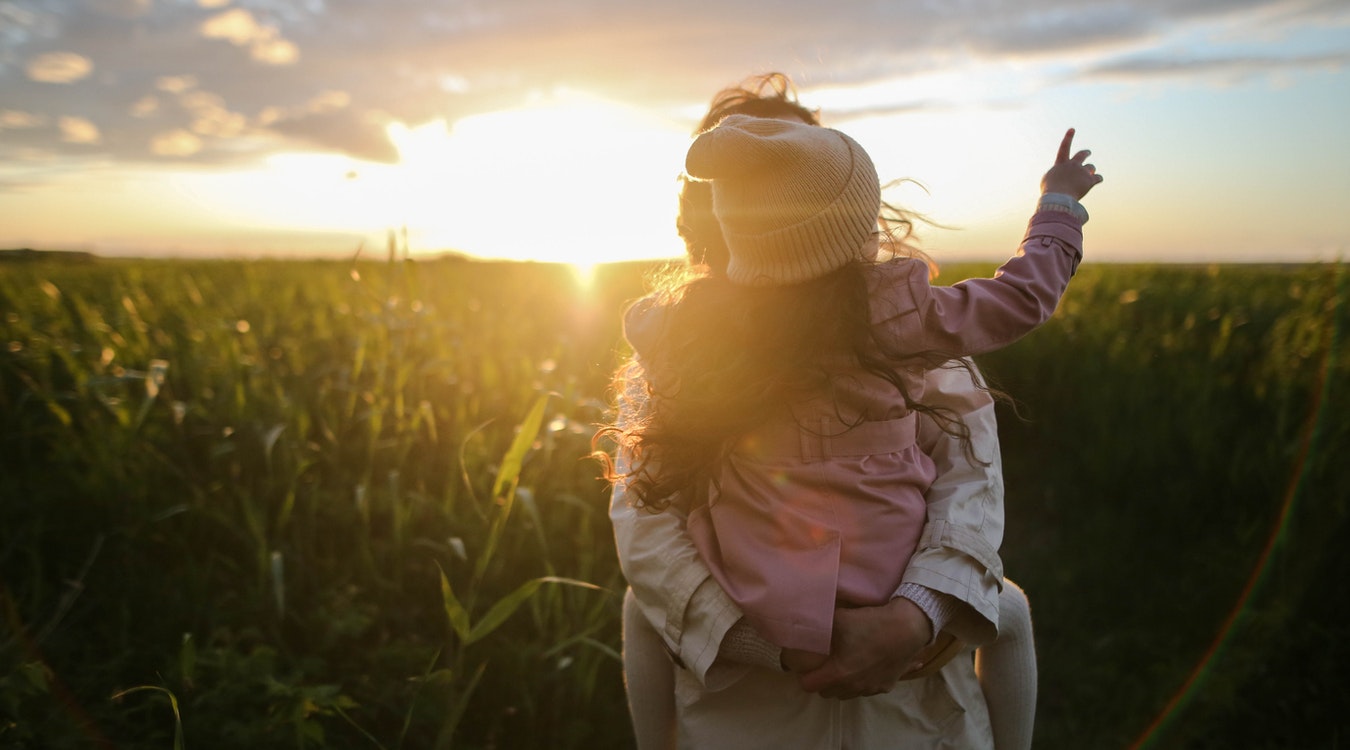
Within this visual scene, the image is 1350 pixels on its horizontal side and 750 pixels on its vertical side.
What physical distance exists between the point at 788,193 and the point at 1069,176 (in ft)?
1.85

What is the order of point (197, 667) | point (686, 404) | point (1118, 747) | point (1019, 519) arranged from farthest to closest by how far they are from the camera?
1. point (1019, 519)
2. point (1118, 747)
3. point (197, 667)
4. point (686, 404)

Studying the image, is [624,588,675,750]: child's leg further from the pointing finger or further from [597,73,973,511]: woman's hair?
the pointing finger

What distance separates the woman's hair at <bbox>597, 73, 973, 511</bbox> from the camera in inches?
52.4

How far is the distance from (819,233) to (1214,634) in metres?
2.34

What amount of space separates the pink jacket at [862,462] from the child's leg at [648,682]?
0.84 ft

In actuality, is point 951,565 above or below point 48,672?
above

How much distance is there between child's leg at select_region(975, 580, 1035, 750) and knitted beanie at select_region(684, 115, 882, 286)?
0.70 metres

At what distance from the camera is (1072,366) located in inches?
170

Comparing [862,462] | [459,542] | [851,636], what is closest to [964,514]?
[862,462]

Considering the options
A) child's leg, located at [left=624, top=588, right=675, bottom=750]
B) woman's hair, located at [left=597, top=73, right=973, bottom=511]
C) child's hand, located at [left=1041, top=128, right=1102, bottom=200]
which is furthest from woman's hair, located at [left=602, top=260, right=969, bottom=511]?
child's hand, located at [left=1041, top=128, right=1102, bottom=200]

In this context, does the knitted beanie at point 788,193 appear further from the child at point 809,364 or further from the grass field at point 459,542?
the grass field at point 459,542

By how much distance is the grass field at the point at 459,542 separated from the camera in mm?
2102

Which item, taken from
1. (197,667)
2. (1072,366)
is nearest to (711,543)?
(197,667)

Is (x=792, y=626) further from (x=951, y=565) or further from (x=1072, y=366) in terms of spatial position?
(x=1072, y=366)
